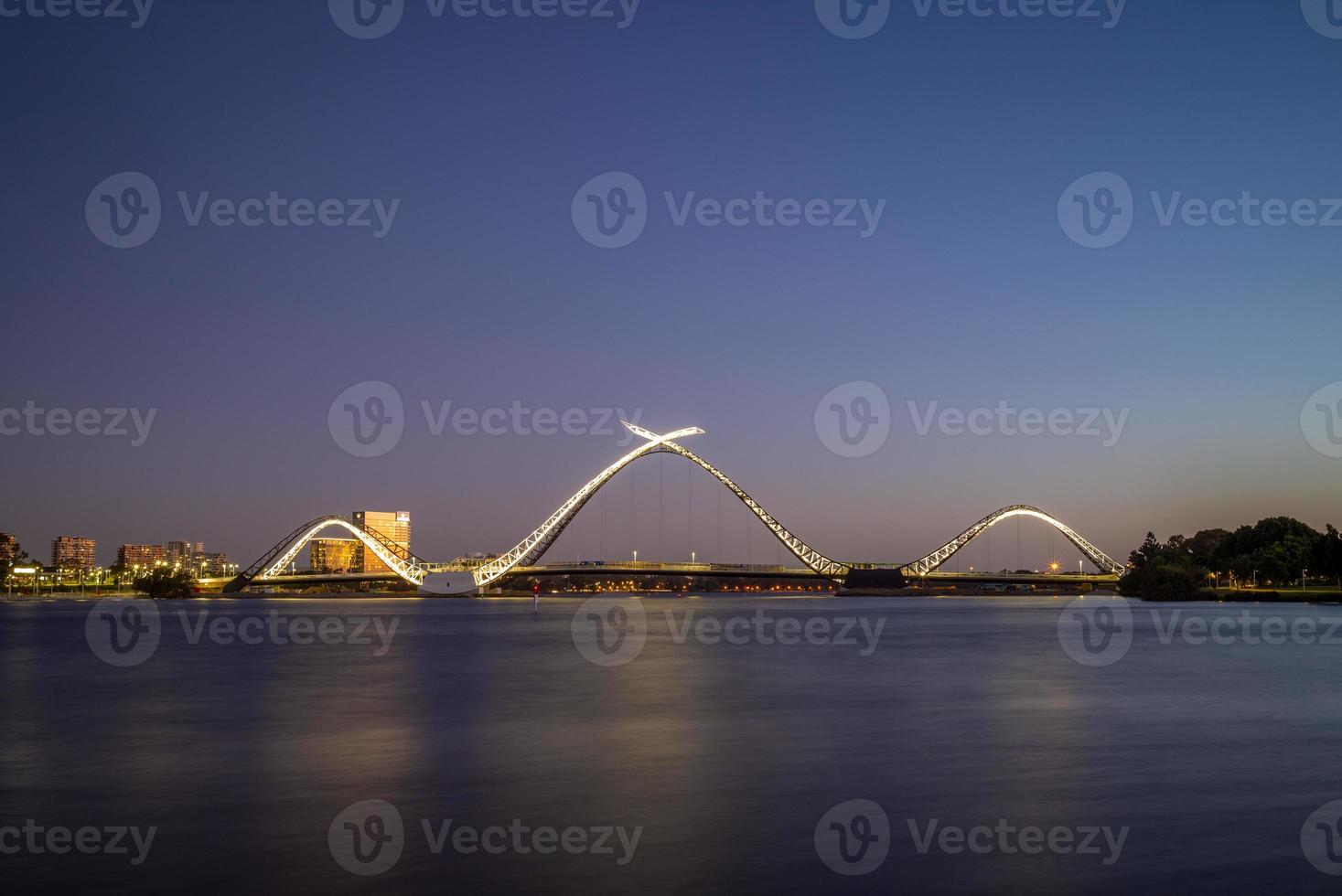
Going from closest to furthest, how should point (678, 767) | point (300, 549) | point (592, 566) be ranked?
point (678, 767)
point (592, 566)
point (300, 549)

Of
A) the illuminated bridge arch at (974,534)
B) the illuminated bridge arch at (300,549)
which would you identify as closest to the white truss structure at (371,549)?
the illuminated bridge arch at (300,549)

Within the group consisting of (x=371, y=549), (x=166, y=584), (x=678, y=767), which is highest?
(x=371, y=549)

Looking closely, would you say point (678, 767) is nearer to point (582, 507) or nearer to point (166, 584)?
point (582, 507)

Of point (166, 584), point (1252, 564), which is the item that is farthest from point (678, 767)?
point (166, 584)

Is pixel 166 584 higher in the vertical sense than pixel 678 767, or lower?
lower

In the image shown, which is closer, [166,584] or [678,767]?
[678,767]

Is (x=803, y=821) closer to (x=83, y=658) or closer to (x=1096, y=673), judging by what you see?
(x=1096, y=673)

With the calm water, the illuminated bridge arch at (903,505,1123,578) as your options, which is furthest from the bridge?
the calm water

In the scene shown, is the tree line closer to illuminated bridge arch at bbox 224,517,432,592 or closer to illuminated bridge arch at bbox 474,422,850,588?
illuminated bridge arch at bbox 474,422,850,588
